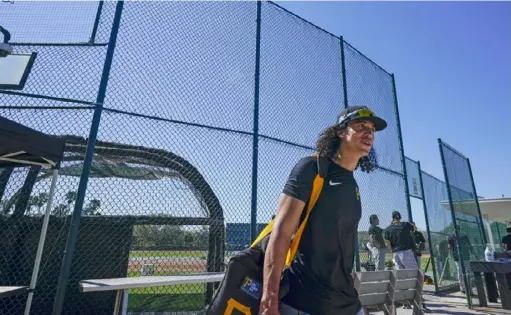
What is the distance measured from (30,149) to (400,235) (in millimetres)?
6657

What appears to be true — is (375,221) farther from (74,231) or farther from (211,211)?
(74,231)

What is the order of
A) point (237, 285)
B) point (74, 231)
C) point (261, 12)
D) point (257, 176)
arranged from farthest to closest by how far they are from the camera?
point (261, 12) → point (257, 176) → point (74, 231) → point (237, 285)

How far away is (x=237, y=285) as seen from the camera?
1.53m

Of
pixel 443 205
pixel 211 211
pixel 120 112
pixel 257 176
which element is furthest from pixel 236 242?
pixel 443 205

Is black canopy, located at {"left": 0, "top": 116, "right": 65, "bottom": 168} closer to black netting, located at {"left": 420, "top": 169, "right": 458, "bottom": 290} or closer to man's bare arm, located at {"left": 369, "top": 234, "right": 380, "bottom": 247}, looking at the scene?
man's bare arm, located at {"left": 369, "top": 234, "right": 380, "bottom": 247}

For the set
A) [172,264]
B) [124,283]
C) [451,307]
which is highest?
[172,264]

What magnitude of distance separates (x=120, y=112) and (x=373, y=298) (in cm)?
388

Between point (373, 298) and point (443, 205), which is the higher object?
point (443, 205)

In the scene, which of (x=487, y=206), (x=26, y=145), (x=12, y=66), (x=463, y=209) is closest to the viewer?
(x=26, y=145)

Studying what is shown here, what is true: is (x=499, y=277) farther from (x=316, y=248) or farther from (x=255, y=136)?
(x=316, y=248)

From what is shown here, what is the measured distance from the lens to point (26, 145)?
253 centimetres

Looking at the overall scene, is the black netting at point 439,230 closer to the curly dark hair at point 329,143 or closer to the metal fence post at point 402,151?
the metal fence post at point 402,151

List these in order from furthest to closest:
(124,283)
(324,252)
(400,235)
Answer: (400,235), (124,283), (324,252)

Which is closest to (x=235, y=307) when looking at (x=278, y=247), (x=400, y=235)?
(x=278, y=247)
